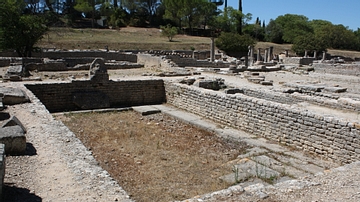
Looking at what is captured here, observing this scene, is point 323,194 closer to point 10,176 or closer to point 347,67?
point 10,176

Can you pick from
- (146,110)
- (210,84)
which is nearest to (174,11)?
(210,84)

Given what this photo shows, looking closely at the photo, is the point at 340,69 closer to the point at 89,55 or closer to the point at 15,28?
the point at 89,55

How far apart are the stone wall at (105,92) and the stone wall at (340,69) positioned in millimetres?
15775

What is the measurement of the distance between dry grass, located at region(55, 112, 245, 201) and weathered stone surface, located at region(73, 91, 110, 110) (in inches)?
44.6

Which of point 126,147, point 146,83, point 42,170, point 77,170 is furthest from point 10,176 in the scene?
point 146,83

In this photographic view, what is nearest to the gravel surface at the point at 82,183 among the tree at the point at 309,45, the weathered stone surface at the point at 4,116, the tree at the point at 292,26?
the weathered stone surface at the point at 4,116

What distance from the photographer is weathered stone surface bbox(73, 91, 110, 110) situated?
1392 centimetres

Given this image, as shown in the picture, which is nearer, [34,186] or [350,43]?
[34,186]

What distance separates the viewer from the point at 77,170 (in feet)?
18.1

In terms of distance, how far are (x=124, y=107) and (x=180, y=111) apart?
2.52 metres

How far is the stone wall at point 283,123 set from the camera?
26.3 ft

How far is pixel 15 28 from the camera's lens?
2491 cm

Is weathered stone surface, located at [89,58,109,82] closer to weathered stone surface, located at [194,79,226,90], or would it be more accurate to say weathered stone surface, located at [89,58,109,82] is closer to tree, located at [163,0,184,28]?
weathered stone surface, located at [194,79,226,90]

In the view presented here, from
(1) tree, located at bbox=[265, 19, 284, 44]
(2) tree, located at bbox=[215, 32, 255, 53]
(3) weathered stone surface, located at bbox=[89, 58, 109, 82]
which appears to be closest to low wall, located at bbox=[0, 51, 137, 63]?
(3) weathered stone surface, located at bbox=[89, 58, 109, 82]
